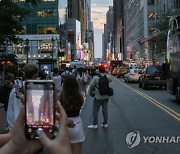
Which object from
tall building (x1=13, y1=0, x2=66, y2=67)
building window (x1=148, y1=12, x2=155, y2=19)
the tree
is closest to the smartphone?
the tree

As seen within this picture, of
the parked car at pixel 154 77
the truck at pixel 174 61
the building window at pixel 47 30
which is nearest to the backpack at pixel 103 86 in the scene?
the truck at pixel 174 61

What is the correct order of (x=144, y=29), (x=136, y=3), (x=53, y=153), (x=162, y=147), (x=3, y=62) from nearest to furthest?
(x=53, y=153), (x=162, y=147), (x=3, y=62), (x=144, y=29), (x=136, y=3)

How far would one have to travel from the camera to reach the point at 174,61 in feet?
69.4

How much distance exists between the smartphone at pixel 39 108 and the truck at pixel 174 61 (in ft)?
59.9

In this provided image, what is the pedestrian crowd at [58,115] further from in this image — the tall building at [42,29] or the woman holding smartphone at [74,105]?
the tall building at [42,29]

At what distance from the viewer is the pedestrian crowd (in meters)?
2.08

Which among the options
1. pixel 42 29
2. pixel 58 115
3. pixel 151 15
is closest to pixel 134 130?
pixel 58 115

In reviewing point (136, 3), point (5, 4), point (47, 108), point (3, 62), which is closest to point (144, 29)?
point (136, 3)

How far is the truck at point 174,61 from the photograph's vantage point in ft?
67.0

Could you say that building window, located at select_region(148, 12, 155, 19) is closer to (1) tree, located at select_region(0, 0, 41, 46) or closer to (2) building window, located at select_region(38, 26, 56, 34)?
(2) building window, located at select_region(38, 26, 56, 34)

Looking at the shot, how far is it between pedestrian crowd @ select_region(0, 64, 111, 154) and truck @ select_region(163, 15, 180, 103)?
20.5 feet

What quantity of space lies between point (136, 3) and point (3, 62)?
360 feet

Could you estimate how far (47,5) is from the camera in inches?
4363

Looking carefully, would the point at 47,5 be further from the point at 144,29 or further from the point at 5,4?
the point at 5,4
